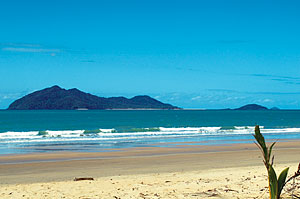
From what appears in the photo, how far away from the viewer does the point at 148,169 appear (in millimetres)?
12984

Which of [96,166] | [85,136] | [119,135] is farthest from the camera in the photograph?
[119,135]

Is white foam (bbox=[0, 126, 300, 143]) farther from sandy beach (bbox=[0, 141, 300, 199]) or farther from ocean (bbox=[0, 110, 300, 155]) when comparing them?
sandy beach (bbox=[0, 141, 300, 199])

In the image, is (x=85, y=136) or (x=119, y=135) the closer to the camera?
(x=85, y=136)

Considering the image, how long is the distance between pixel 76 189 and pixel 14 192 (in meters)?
1.28

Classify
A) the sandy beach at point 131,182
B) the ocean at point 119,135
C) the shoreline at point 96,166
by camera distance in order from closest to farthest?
the sandy beach at point 131,182 < the shoreline at point 96,166 < the ocean at point 119,135

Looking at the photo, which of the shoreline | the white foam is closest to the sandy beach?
the shoreline

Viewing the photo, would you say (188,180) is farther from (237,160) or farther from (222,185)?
(237,160)

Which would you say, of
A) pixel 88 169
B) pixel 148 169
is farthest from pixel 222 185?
pixel 88 169

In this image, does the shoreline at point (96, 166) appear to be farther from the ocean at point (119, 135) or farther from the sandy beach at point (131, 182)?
the ocean at point (119, 135)

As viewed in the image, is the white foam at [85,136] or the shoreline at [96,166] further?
the white foam at [85,136]

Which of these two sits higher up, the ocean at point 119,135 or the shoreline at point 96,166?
the ocean at point 119,135

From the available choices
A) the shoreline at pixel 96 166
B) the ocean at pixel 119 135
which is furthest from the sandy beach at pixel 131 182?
the ocean at pixel 119 135

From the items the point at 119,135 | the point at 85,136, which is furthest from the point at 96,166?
the point at 119,135

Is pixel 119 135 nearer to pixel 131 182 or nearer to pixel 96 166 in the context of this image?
pixel 96 166
